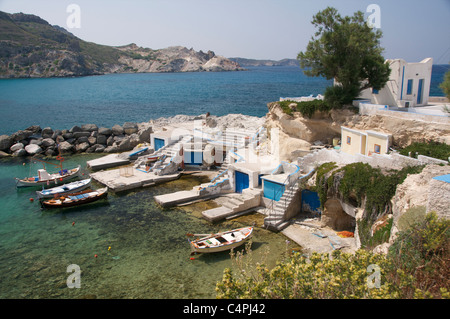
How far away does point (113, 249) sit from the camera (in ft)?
63.7

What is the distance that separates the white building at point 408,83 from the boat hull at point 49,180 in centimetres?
2864

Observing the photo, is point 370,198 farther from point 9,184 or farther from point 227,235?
point 9,184

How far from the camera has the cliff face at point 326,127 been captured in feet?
70.2

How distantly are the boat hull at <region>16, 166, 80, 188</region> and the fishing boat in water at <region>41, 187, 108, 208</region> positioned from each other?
14.9ft

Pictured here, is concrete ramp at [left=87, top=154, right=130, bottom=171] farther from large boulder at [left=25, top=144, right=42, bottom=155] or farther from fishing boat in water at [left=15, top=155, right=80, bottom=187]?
large boulder at [left=25, top=144, right=42, bottom=155]

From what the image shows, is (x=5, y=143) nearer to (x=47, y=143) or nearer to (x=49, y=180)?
(x=47, y=143)

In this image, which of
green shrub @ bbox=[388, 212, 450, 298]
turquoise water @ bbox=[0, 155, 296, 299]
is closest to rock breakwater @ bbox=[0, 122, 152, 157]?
turquoise water @ bbox=[0, 155, 296, 299]

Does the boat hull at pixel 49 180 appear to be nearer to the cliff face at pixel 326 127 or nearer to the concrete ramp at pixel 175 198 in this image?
the concrete ramp at pixel 175 198

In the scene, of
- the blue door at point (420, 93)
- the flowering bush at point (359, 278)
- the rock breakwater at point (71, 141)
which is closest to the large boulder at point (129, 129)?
the rock breakwater at point (71, 141)

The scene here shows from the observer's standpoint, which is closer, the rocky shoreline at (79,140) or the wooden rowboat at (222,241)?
the wooden rowboat at (222,241)

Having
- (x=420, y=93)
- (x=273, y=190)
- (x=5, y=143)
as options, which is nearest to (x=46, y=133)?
(x=5, y=143)

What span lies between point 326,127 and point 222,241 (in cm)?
1425

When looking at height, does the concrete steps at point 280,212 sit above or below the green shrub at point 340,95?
below
